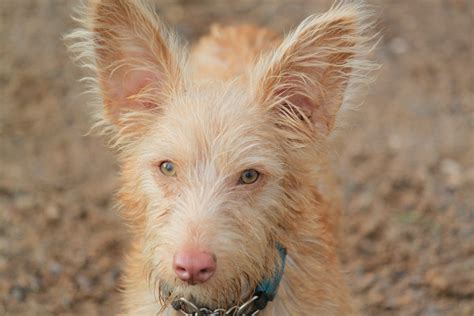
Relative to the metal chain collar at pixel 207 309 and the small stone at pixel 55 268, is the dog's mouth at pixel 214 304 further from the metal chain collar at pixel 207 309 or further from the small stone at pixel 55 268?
the small stone at pixel 55 268

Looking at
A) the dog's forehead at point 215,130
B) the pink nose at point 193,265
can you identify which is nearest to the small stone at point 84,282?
the dog's forehead at point 215,130

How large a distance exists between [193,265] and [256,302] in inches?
34.1

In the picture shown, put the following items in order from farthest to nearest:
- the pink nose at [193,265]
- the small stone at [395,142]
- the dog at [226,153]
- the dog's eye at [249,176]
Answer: the small stone at [395,142] < the dog's eye at [249,176] < the dog at [226,153] < the pink nose at [193,265]

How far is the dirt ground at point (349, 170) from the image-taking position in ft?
23.6

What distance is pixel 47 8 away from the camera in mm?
11250

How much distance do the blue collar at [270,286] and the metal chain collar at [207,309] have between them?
4 centimetres

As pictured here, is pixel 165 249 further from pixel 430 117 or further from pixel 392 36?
pixel 392 36

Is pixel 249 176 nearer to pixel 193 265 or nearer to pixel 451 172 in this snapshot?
pixel 193 265

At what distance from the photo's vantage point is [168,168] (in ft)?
15.2

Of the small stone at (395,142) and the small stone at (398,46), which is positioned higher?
the small stone at (398,46)

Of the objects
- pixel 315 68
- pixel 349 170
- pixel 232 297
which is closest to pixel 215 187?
pixel 232 297

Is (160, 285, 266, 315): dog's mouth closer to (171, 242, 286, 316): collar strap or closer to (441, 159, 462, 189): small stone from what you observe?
(171, 242, 286, 316): collar strap

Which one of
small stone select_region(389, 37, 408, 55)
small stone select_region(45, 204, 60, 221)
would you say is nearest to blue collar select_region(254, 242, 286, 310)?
small stone select_region(45, 204, 60, 221)

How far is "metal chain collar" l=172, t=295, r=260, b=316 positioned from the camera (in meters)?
4.78
